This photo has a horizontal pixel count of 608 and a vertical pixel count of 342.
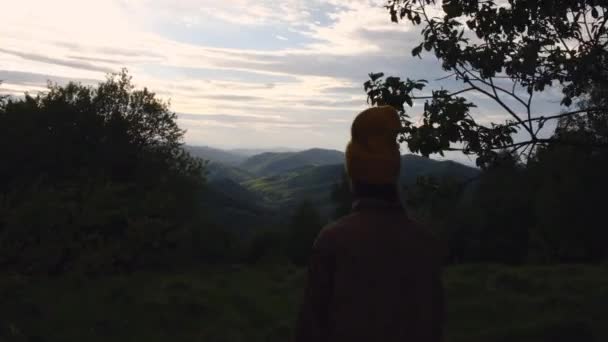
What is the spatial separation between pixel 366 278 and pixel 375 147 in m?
0.81

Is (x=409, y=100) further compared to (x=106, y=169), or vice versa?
(x=106, y=169)

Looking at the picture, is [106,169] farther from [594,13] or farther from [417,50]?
[594,13]

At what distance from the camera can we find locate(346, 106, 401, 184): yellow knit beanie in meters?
3.46

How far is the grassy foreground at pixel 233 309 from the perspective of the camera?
12.1 metres

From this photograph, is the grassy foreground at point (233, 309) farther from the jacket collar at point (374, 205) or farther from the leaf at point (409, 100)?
the jacket collar at point (374, 205)

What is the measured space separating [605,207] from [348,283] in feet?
139

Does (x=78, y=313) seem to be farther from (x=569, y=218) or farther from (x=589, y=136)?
(x=569, y=218)

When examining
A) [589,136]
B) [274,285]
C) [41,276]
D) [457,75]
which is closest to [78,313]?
[41,276]

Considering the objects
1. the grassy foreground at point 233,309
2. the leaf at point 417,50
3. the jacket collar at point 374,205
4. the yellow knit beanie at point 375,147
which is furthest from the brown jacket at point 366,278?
the grassy foreground at point 233,309

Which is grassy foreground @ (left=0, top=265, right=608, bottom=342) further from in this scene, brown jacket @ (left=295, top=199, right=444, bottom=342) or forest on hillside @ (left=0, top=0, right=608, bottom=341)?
brown jacket @ (left=295, top=199, right=444, bottom=342)

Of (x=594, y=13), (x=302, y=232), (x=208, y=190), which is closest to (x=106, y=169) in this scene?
(x=208, y=190)

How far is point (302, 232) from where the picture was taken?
7650 centimetres

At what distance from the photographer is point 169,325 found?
1347 cm

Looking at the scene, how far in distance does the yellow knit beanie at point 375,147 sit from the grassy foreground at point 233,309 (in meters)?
9.24
